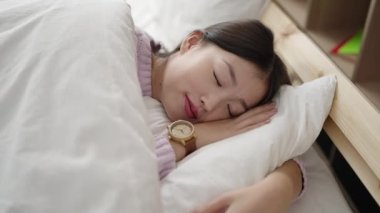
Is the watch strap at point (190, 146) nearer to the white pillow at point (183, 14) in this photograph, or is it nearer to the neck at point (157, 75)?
the neck at point (157, 75)

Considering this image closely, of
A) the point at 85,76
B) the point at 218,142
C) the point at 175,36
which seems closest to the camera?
the point at 85,76

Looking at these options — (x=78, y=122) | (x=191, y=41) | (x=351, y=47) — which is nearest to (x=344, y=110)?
(x=351, y=47)

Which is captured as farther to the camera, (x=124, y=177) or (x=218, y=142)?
(x=218, y=142)

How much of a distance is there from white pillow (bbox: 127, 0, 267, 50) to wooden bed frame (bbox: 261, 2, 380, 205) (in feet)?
0.44

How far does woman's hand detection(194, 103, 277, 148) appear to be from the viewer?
35.9 inches

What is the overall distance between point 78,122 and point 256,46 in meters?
0.46

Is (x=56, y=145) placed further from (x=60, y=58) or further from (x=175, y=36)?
(x=175, y=36)

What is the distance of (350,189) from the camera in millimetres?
1066

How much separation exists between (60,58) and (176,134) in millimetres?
272

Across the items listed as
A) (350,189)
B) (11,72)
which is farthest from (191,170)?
(350,189)

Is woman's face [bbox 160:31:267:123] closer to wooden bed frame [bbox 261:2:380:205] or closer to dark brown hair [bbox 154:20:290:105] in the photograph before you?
dark brown hair [bbox 154:20:290:105]

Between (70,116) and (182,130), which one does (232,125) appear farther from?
(70,116)

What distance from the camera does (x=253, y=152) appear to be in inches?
31.9

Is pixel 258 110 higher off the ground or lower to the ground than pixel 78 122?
lower
